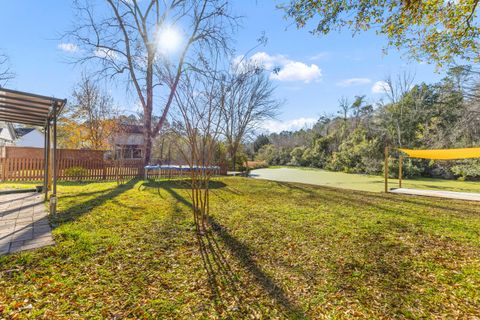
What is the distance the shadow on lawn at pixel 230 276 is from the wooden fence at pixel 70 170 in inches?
283

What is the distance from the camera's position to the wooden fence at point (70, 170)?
27.3ft

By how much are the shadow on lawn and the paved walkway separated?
1.95m

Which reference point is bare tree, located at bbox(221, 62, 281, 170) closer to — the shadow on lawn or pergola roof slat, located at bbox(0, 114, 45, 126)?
pergola roof slat, located at bbox(0, 114, 45, 126)

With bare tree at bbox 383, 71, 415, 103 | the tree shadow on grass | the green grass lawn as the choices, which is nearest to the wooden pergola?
the tree shadow on grass

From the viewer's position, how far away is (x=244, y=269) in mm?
2467

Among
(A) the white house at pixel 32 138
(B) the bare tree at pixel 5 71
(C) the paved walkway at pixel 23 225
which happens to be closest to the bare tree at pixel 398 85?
(C) the paved walkway at pixel 23 225

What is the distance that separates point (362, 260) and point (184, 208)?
3.44 m

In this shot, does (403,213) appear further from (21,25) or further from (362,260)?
(21,25)

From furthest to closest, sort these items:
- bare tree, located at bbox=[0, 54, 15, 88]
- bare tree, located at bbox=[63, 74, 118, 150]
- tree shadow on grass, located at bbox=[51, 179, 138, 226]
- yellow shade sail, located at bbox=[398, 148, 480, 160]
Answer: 1. bare tree, located at bbox=[63, 74, 118, 150]
2. bare tree, located at bbox=[0, 54, 15, 88]
3. yellow shade sail, located at bbox=[398, 148, 480, 160]
4. tree shadow on grass, located at bbox=[51, 179, 138, 226]

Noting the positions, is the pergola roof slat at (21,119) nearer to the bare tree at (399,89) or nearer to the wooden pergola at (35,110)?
the wooden pergola at (35,110)

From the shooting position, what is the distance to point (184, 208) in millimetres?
4887

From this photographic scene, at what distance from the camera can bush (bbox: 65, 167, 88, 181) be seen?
9.14 metres

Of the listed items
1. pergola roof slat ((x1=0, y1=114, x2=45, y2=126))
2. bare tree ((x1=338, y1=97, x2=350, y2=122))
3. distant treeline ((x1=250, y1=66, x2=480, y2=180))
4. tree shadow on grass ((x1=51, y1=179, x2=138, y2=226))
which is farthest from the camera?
bare tree ((x1=338, y1=97, x2=350, y2=122))

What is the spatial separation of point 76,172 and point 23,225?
6970mm
